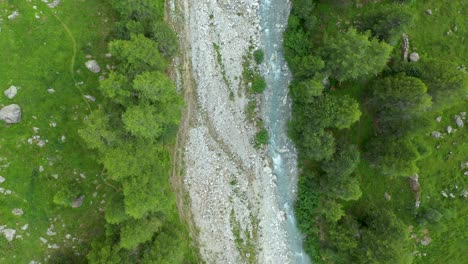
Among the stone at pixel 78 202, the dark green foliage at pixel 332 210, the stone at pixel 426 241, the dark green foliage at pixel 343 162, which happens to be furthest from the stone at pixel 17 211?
the stone at pixel 426 241

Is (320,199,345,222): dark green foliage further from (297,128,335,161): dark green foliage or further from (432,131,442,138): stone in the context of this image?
(432,131,442,138): stone

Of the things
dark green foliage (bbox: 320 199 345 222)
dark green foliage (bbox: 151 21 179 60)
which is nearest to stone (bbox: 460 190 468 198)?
dark green foliage (bbox: 320 199 345 222)

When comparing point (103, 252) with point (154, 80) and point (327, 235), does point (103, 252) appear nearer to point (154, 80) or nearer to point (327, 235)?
point (154, 80)

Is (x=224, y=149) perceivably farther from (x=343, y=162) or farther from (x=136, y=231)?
(x=136, y=231)

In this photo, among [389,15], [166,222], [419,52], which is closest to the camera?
[389,15]

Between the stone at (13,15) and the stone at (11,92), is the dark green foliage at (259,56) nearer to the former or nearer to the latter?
the stone at (13,15)

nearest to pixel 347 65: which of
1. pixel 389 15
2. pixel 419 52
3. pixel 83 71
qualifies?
pixel 389 15

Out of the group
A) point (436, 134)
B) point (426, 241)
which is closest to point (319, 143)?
point (436, 134)
